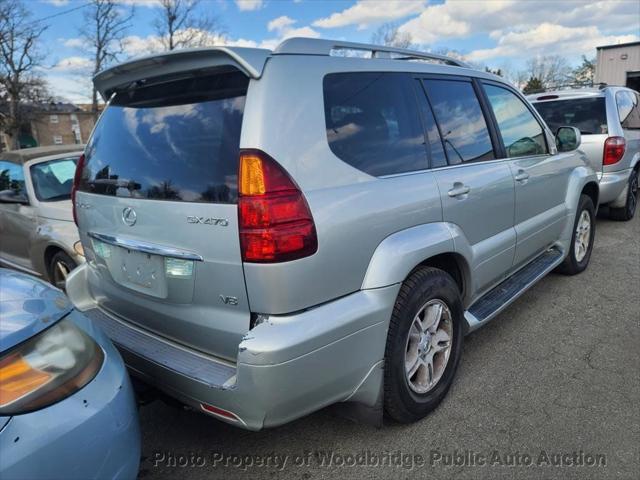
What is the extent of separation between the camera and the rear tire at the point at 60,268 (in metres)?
4.41

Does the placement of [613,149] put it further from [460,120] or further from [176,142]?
[176,142]

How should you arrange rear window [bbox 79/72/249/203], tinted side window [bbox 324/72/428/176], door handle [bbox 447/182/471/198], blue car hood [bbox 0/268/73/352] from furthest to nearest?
door handle [bbox 447/182/471/198] → tinted side window [bbox 324/72/428/176] → rear window [bbox 79/72/249/203] → blue car hood [bbox 0/268/73/352]

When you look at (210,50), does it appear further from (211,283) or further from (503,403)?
(503,403)

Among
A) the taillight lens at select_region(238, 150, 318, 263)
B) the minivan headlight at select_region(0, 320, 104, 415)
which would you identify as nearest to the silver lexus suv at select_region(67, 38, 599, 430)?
the taillight lens at select_region(238, 150, 318, 263)

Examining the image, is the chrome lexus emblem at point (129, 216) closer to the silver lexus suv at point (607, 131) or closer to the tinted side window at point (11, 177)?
the tinted side window at point (11, 177)

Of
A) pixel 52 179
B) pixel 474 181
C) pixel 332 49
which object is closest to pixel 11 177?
pixel 52 179

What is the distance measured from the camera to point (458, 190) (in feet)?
9.00

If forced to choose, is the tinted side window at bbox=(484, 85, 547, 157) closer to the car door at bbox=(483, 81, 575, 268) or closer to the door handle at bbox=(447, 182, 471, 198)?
the car door at bbox=(483, 81, 575, 268)

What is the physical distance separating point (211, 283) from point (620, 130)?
6.40 metres

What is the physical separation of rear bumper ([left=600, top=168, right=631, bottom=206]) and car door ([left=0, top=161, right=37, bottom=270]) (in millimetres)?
6820

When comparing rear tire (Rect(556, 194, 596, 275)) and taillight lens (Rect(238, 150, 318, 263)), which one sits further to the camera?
rear tire (Rect(556, 194, 596, 275))

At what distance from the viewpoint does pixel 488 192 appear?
304 cm

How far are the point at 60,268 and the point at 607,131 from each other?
22.2 feet

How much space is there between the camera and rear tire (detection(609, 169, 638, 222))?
6926mm
